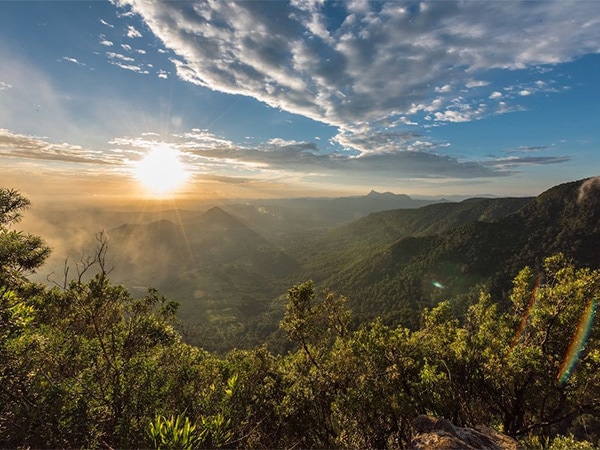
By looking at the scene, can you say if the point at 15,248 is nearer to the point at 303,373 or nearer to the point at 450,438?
the point at 303,373

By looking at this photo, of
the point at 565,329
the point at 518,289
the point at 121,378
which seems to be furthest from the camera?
the point at 518,289

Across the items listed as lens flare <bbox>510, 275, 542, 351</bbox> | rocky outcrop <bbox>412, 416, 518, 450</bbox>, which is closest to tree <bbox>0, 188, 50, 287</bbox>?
rocky outcrop <bbox>412, 416, 518, 450</bbox>

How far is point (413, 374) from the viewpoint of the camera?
20.0m

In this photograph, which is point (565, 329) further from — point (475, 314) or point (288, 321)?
point (288, 321)

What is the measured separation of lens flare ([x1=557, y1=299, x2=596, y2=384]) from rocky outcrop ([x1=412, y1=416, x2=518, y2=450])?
5019mm

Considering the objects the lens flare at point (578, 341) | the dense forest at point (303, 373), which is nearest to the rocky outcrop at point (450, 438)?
the dense forest at point (303, 373)

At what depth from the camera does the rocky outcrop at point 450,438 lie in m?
11.8

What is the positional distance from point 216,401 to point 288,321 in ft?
23.5

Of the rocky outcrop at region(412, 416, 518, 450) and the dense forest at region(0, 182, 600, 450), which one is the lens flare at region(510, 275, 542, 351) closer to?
the dense forest at region(0, 182, 600, 450)

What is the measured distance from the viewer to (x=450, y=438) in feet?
39.3

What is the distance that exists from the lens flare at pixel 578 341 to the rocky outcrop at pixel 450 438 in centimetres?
502

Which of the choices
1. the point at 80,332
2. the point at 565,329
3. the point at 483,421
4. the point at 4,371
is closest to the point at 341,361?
the point at 483,421

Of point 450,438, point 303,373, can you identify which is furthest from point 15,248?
point 450,438

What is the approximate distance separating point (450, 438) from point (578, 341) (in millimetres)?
10071
